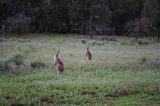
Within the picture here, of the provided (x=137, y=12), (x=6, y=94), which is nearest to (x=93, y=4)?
(x=137, y=12)

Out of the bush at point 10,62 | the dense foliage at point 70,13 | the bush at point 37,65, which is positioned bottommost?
the bush at point 37,65

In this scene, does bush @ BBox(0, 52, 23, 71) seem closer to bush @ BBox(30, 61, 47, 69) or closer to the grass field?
the grass field

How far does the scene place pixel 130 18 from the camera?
11138cm

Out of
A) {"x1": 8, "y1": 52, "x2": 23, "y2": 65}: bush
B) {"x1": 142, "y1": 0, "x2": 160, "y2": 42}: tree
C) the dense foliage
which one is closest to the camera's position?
{"x1": 8, "y1": 52, "x2": 23, "y2": 65}: bush

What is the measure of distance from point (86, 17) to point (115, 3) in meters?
12.4

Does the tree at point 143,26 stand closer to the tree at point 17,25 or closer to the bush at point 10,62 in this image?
the tree at point 17,25

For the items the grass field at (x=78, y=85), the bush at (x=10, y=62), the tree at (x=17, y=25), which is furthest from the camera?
the tree at (x=17, y=25)

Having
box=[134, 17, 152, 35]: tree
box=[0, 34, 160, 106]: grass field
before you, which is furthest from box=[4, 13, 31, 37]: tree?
box=[0, 34, 160, 106]: grass field

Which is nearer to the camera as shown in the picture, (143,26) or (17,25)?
(17,25)

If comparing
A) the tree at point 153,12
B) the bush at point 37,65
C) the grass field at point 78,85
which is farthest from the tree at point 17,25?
the grass field at point 78,85

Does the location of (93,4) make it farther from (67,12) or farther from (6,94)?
(6,94)

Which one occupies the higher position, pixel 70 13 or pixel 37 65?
pixel 70 13

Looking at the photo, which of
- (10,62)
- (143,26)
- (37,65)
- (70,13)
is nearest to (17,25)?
(70,13)

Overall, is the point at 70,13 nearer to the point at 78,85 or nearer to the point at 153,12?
the point at 153,12
